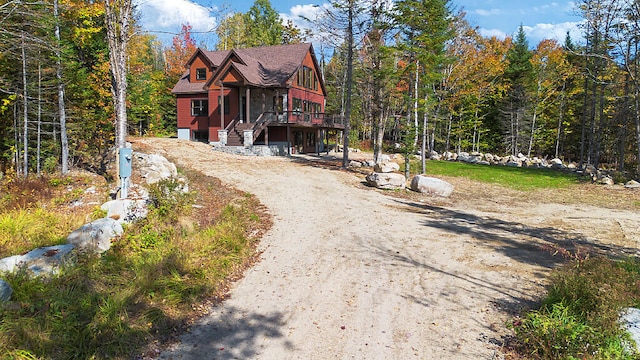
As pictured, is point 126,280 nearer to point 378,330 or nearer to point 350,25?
point 378,330

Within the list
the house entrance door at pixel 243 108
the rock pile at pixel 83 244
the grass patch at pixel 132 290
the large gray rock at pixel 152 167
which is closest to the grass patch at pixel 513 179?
the house entrance door at pixel 243 108

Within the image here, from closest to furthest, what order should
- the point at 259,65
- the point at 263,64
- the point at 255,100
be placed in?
the point at 255,100
the point at 259,65
the point at 263,64

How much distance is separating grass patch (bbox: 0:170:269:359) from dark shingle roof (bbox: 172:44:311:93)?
18687 mm

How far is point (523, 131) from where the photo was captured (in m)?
36.8

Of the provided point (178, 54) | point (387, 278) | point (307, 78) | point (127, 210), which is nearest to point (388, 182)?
point (387, 278)

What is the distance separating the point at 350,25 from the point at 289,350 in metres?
17.4

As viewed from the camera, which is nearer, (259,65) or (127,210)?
(127,210)

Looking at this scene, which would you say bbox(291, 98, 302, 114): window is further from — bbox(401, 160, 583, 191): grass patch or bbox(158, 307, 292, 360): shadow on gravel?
bbox(158, 307, 292, 360): shadow on gravel

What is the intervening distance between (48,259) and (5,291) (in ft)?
4.22

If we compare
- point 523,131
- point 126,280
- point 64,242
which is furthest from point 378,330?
point 523,131

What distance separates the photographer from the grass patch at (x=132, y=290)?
3896mm

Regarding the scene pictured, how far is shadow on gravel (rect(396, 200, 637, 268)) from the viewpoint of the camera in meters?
7.33

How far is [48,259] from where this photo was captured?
19.0 ft

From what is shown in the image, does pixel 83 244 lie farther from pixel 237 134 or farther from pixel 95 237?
pixel 237 134
